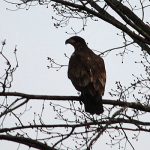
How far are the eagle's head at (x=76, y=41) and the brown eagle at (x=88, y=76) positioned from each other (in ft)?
0.17

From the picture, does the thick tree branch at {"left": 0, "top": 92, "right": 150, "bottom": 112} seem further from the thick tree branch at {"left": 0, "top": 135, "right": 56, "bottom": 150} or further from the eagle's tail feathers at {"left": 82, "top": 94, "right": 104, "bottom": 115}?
the thick tree branch at {"left": 0, "top": 135, "right": 56, "bottom": 150}

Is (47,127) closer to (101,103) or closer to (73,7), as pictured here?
(101,103)

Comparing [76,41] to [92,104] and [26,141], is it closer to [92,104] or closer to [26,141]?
[92,104]

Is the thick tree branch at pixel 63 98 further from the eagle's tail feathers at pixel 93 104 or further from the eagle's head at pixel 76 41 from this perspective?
the eagle's head at pixel 76 41

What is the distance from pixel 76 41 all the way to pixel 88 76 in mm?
1801

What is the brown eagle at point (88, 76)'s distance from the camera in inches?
291

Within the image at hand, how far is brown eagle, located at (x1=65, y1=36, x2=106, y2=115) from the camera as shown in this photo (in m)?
7.40

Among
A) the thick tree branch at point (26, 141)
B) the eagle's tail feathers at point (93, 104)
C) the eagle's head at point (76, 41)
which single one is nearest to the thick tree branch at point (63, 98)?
the eagle's tail feathers at point (93, 104)

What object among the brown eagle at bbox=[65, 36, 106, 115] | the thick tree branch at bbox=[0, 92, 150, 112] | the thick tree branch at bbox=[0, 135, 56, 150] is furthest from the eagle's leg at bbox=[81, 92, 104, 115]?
the thick tree branch at bbox=[0, 135, 56, 150]

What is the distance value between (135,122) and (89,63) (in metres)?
1.66

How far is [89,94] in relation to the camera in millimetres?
7566

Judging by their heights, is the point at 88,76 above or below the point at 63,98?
above

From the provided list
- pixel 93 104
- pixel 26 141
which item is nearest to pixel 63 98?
pixel 26 141

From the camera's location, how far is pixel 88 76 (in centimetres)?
796
